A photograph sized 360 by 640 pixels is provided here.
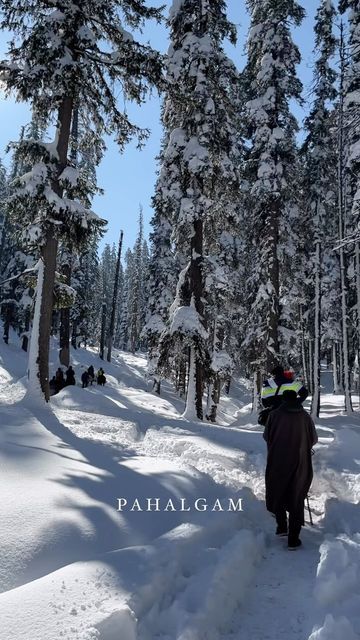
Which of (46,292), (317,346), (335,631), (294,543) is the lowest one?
(294,543)

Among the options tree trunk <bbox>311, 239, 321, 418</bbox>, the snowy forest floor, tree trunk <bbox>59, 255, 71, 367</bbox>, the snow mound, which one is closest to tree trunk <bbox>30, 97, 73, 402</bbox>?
the snowy forest floor

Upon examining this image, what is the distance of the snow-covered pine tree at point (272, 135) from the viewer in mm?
19766

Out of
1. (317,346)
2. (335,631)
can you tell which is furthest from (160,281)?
(335,631)

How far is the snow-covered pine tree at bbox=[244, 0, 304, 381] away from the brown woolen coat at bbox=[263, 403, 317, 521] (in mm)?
13456

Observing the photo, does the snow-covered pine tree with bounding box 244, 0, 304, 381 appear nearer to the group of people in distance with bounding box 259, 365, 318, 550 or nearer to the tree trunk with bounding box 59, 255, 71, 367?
the tree trunk with bounding box 59, 255, 71, 367

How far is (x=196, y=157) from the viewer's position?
622 inches

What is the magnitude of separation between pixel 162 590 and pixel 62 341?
74.0 ft

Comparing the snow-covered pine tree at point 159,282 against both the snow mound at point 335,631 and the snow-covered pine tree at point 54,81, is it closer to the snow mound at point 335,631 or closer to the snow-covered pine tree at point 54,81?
the snow-covered pine tree at point 54,81

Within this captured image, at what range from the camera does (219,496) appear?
653 cm

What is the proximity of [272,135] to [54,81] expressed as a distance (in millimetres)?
10171

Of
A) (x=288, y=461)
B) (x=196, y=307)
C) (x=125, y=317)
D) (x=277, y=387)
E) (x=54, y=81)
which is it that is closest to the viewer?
(x=288, y=461)

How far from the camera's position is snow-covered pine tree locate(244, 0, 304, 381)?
1977 centimetres

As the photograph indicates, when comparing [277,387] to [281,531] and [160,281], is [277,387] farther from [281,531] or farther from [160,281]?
[160,281]

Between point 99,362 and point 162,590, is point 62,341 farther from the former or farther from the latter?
Answer: point 162,590
